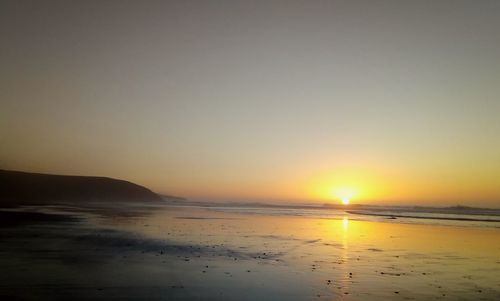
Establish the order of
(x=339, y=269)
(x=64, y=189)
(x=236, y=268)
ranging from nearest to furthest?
(x=236, y=268)
(x=339, y=269)
(x=64, y=189)

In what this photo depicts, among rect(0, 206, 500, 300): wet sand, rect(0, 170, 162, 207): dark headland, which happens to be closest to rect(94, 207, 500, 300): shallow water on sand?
rect(0, 206, 500, 300): wet sand

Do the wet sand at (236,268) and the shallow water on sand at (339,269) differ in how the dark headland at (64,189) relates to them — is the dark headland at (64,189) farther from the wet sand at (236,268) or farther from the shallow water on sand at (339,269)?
the shallow water on sand at (339,269)

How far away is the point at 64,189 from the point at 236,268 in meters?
132

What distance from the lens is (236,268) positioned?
17.8 metres

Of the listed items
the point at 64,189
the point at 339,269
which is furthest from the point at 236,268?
the point at 64,189

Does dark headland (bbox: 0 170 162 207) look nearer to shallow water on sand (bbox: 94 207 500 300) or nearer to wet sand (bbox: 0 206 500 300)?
wet sand (bbox: 0 206 500 300)

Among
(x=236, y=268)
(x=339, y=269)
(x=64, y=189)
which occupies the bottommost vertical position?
(x=236, y=268)

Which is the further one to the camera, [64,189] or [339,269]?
[64,189]

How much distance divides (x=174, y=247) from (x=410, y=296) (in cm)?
1405

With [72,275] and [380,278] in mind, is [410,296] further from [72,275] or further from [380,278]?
[72,275]

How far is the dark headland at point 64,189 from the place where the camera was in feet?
360

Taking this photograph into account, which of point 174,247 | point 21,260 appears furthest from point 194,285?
point 174,247

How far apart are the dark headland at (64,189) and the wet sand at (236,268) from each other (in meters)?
80.7

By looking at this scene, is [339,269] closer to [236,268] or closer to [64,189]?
[236,268]
